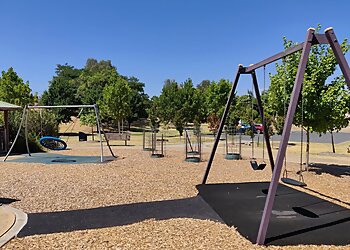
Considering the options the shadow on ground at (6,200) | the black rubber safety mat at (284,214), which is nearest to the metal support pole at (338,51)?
the black rubber safety mat at (284,214)

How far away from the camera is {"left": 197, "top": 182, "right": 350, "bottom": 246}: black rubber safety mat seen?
4.12 metres

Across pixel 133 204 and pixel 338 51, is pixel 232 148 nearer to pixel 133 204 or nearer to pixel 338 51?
pixel 133 204

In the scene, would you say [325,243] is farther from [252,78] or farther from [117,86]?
[117,86]

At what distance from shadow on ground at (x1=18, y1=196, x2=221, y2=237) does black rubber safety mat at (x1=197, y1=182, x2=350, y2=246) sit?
388 mm

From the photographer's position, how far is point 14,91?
2672 cm

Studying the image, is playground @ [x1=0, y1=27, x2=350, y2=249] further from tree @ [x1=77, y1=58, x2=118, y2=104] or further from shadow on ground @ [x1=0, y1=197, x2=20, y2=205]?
tree @ [x1=77, y1=58, x2=118, y2=104]

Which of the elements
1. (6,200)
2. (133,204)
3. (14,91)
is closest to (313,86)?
(133,204)

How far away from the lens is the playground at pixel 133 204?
4.05 meters

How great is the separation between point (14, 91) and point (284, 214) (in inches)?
1064

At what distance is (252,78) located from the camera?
7102 mm

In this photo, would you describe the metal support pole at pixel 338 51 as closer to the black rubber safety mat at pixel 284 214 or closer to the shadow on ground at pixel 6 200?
the black rubber safety mat at pixel 284 214

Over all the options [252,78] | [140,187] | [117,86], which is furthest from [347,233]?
[117,86]

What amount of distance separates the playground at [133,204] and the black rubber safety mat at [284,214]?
47 mm

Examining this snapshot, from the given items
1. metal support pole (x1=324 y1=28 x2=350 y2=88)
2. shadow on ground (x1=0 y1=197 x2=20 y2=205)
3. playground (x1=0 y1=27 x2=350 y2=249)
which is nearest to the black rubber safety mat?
playground (x1=0 y1=27 x2=350 y2=249)
